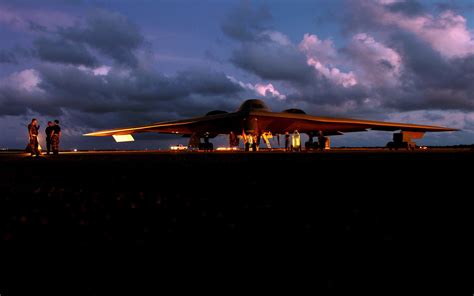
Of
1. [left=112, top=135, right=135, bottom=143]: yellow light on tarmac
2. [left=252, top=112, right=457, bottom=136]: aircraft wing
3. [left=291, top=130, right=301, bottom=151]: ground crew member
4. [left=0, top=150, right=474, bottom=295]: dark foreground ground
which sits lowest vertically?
[left=0, top=150, right=474, bottom=295]: dark foreground ground

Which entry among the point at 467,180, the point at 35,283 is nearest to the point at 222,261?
the point at 35,283

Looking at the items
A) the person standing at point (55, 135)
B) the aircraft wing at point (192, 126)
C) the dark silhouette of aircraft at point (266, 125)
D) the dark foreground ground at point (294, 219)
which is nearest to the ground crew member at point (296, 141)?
the dark silhouette of aircraft at point (266, 125)

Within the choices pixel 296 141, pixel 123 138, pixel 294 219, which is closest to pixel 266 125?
pixel 296 141

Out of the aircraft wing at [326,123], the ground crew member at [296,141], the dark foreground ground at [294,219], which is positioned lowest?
the dark foreground ground at [294,219]

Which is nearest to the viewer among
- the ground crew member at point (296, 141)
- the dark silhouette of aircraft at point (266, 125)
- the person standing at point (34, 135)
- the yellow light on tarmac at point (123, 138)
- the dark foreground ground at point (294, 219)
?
the dark foreground ground at point (294, 219)

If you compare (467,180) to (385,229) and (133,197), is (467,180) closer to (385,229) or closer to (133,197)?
(385,229)

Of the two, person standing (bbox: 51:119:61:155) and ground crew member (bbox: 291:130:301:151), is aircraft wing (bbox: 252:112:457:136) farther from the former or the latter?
person standing (bbox: 51:119:61:155)

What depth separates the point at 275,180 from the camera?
5125mm

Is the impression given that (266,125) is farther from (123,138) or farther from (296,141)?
(123,138)

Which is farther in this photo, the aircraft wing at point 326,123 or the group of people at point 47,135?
the aircraft wing at point 326,123

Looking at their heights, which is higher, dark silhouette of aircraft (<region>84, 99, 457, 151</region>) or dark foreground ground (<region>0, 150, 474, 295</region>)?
dark silhouette of aircraft (<region>84, 99, 457, 151</region>)

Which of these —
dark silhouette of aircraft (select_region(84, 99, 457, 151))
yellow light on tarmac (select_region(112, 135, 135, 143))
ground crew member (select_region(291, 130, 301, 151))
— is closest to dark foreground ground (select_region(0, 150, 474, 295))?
ground crew member (select_region(291, 130, 301, 151))

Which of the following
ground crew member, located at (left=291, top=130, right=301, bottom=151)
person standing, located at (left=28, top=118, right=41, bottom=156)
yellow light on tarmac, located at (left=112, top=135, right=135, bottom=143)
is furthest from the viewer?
yellow light on tarmac, located at (left=112, top=135, right=135, bottom=143)

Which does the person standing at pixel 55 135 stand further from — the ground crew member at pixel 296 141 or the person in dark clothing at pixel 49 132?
the ground crew member at pixel 296 141
